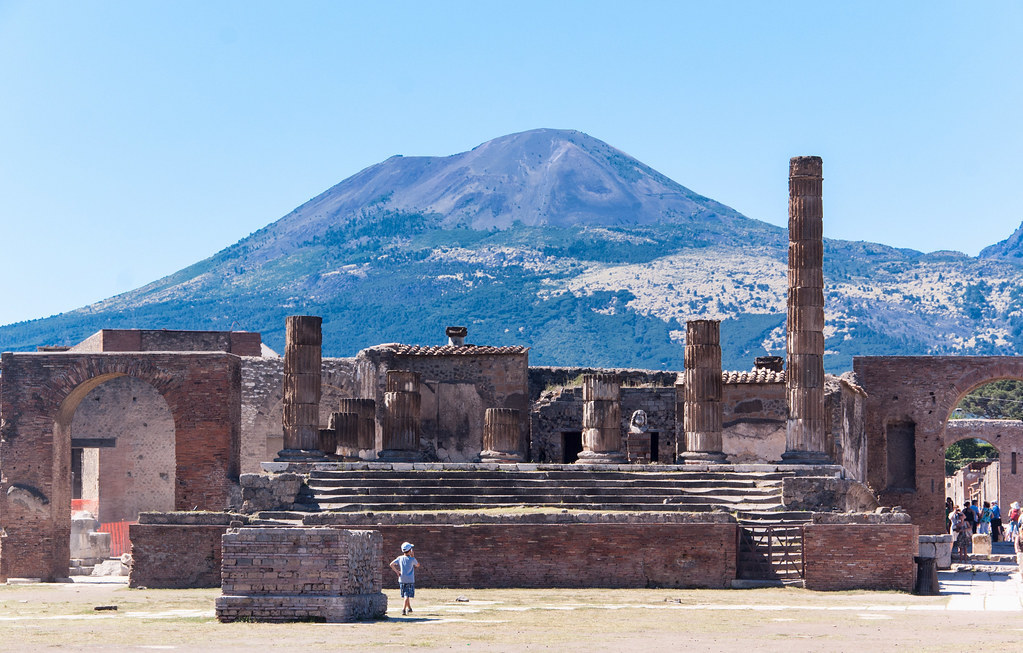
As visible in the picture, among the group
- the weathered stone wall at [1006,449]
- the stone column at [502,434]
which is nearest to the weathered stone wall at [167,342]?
the stone column at [502,434]

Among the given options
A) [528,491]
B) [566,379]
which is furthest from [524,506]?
[566,379]

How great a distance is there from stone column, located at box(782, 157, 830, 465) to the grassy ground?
7103 millimetres

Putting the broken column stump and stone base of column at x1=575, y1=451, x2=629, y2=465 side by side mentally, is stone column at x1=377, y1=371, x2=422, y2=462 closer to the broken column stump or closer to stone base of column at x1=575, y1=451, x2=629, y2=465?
stone base of column at x1=575, y1=451, x2=629, y2=465

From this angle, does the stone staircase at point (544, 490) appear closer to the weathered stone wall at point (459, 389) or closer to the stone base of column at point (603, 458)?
the stone base of column at point (603, 458)

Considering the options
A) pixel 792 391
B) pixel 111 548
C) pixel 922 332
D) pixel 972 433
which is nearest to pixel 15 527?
pixel 111 548

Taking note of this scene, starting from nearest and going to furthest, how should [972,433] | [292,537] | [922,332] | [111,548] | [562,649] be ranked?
[562,649] < [292,537] < [111,548] < [972,433] < [922,332]

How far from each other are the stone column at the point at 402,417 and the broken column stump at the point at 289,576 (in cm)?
1352

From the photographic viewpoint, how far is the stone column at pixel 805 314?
28.8 metres

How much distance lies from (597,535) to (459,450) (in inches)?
574

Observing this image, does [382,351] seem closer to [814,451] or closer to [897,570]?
[814,451]

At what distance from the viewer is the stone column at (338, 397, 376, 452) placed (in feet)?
107

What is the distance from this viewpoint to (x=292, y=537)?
1706cm

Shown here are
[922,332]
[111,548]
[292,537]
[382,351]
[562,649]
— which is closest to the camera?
[562,649]

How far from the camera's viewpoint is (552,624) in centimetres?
1723
